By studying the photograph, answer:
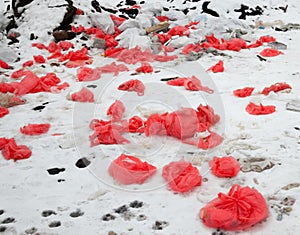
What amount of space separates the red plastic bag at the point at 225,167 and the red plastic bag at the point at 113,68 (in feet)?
9.96

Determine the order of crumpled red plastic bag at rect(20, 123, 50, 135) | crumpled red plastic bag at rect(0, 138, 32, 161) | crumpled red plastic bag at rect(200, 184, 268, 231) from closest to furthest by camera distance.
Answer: crumpled red plastic bag at rect(200, 184, 268, 231)
crumpled red plastic bag at rect(0, 138, 32, 161)
crumpled red plastic bag at rect(20, 123, 50, 135)

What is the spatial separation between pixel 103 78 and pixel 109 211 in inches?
126

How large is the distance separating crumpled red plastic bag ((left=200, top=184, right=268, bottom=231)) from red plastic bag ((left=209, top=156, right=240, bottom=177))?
41 centimetres

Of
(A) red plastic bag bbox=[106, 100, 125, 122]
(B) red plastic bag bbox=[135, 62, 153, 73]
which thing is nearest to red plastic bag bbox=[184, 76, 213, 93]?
(B) red plastic bag bbox=[135, 62, 153, 73]

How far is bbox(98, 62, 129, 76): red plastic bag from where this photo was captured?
5.71 m

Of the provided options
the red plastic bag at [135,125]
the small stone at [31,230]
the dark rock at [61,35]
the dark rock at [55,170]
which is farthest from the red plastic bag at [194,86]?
the dark rock at [61,35]

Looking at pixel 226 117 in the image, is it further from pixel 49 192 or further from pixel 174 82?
pixel 49 192

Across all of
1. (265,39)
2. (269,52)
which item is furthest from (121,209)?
(265,39)

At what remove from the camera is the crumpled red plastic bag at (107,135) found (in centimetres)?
353

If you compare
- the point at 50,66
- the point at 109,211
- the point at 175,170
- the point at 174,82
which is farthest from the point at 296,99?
the point at 50,66

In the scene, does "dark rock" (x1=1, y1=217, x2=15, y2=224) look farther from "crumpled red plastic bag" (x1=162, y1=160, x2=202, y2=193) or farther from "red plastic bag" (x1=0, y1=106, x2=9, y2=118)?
"red plastic bag" (x1=0, y1=106, x2=9, y2=118)

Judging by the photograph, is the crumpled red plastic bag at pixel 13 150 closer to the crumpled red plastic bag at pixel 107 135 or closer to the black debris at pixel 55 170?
the black debris at pixel 55 170

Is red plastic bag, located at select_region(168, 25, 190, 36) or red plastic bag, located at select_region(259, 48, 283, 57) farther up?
red plastic bag, located at select_region(168, 25, 190, 36)

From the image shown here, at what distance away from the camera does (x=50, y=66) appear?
20.1 feet
